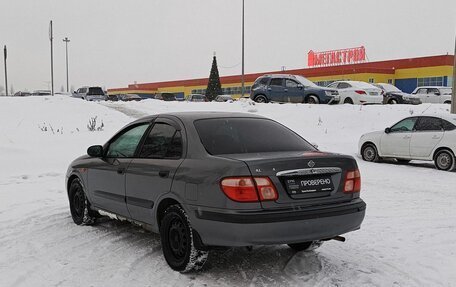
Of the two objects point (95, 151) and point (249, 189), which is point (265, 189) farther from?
point (95, 151)

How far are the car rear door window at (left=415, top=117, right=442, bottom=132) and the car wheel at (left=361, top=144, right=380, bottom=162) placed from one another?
144 cm

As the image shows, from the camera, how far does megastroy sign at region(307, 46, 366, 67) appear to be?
6147 centimetres

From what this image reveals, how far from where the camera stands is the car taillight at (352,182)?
15.3ft

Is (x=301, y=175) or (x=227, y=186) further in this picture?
(x=301, y=175)

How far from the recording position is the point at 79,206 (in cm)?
670

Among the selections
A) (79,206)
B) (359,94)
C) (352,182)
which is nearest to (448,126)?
(352,182)

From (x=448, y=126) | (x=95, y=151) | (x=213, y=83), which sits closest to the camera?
(x=95, y=151)

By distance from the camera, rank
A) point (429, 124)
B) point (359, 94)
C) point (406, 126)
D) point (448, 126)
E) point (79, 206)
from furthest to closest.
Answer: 1. point (359, 94)
2. point (406, 126)
3. point (429, 124)
4. point (448, 126)
5. point (79, 206)

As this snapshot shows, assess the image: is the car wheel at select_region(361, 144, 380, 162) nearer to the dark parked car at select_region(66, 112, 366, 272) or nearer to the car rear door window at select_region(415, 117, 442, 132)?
the car rear door window at select_region(415, 117, 442, 132)

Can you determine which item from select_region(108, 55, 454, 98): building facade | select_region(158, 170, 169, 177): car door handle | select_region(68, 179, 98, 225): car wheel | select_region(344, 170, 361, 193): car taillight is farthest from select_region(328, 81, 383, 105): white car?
select_region(108, 55, 454, 98): building facade

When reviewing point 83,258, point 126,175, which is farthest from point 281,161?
point 83,258

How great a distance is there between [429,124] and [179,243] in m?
9.89

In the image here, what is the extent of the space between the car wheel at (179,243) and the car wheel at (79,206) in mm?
2047

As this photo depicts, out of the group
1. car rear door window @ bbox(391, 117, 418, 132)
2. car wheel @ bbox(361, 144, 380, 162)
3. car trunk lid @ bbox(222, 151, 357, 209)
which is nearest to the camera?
car trunk lid @ bbox(222, 151, 357, 209)
